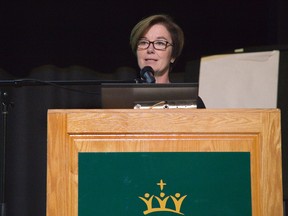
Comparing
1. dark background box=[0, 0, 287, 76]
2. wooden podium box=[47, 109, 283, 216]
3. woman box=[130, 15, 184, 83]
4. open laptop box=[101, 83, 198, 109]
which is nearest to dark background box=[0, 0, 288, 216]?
dark background box=[0, 0, 287, 76]

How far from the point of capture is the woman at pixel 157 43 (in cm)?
216

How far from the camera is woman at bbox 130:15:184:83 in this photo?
2.16 m

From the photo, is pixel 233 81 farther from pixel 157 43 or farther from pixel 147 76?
pixel 147 76

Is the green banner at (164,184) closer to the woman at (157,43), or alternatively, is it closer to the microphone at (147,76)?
the microphone at (147,76)

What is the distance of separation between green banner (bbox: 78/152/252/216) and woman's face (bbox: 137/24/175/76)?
0.92m

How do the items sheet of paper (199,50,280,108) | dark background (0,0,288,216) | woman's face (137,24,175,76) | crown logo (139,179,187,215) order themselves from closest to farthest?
crown logo (139,179,187,215)
woman's face (137,24,175,76)
sheet of paper (199,50,280,108)
dark background (0,0,288,216)

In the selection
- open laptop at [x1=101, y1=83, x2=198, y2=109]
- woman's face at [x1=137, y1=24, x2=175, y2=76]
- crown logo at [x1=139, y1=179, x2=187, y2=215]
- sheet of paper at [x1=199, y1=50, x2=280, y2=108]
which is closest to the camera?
crown logo at [x1=139, y1=179, x2=187, y2=215]

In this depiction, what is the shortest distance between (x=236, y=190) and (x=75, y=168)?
39 cm

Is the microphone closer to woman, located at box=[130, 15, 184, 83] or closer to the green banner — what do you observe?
the green banner

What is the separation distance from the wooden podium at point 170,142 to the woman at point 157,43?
34.2 inches

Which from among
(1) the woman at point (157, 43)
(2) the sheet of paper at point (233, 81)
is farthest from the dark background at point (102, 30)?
(1) the woman at point (157, 43)

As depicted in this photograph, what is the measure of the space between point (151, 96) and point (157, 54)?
0.78 m

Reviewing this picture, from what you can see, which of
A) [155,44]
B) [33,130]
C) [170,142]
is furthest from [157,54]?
[33,130]

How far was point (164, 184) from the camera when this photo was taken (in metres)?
1.25
